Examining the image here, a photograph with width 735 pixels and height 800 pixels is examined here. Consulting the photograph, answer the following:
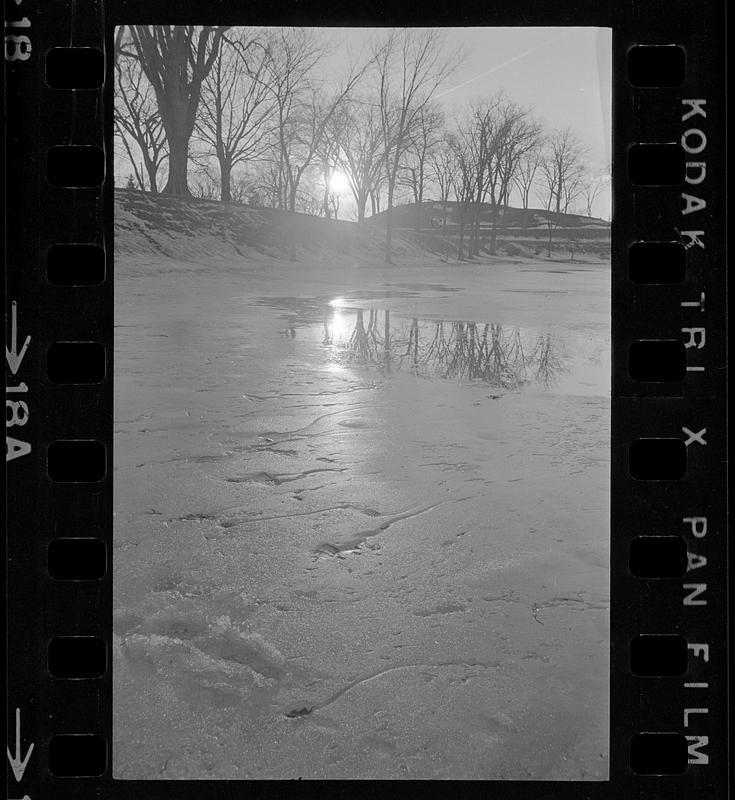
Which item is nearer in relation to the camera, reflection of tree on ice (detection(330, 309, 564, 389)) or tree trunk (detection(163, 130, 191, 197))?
tree trunk (detection(163, 130, 191, 197))

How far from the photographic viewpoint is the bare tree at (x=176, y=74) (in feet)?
4.78

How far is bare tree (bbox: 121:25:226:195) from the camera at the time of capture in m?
1.46

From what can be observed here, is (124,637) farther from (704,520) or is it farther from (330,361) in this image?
(704,520)

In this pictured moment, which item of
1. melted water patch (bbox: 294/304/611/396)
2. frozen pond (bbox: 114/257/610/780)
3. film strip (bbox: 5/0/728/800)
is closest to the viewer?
film strip (bbox: 5/0/728/800)

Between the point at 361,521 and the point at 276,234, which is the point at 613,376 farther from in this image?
the point at 276,234

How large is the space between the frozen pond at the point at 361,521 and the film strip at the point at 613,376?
0.19m
